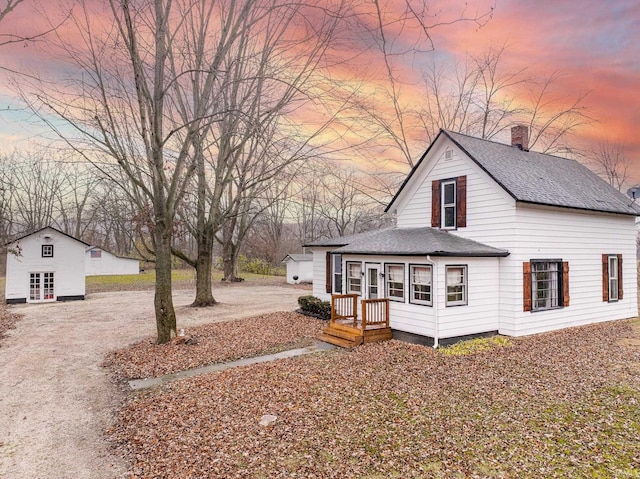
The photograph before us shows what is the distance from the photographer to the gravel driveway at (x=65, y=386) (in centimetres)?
495

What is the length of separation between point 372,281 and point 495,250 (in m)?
3.82

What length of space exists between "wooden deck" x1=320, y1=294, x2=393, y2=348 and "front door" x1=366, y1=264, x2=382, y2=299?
2.02 ft

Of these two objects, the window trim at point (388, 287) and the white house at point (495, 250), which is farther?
the window trim at point (388, 287)

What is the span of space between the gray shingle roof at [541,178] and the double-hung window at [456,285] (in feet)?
8.66

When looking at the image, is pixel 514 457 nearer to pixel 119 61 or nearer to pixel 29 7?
pixel 29 7

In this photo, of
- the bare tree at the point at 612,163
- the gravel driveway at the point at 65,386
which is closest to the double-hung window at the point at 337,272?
the gravel driveway at the point at 65,386

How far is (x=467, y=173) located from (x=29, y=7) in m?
11.6

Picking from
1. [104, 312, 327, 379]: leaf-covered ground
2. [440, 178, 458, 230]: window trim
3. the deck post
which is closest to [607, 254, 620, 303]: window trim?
[440, 178, 458, 230]: window trim

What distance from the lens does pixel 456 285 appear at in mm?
10586

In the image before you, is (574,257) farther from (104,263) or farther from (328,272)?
(104,263)

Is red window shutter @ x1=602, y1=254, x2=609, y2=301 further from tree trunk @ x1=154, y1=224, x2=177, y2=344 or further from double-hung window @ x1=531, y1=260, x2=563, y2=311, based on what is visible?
tree trunk @ x1=154, y1=224, x2=177, y2=344

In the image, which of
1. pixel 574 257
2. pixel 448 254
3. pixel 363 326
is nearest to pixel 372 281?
pixel 363 326

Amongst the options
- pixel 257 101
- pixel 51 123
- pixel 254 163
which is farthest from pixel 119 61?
pixel 254 163

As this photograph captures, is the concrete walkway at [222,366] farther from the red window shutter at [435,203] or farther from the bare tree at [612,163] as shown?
the bare tree at [612,163]
